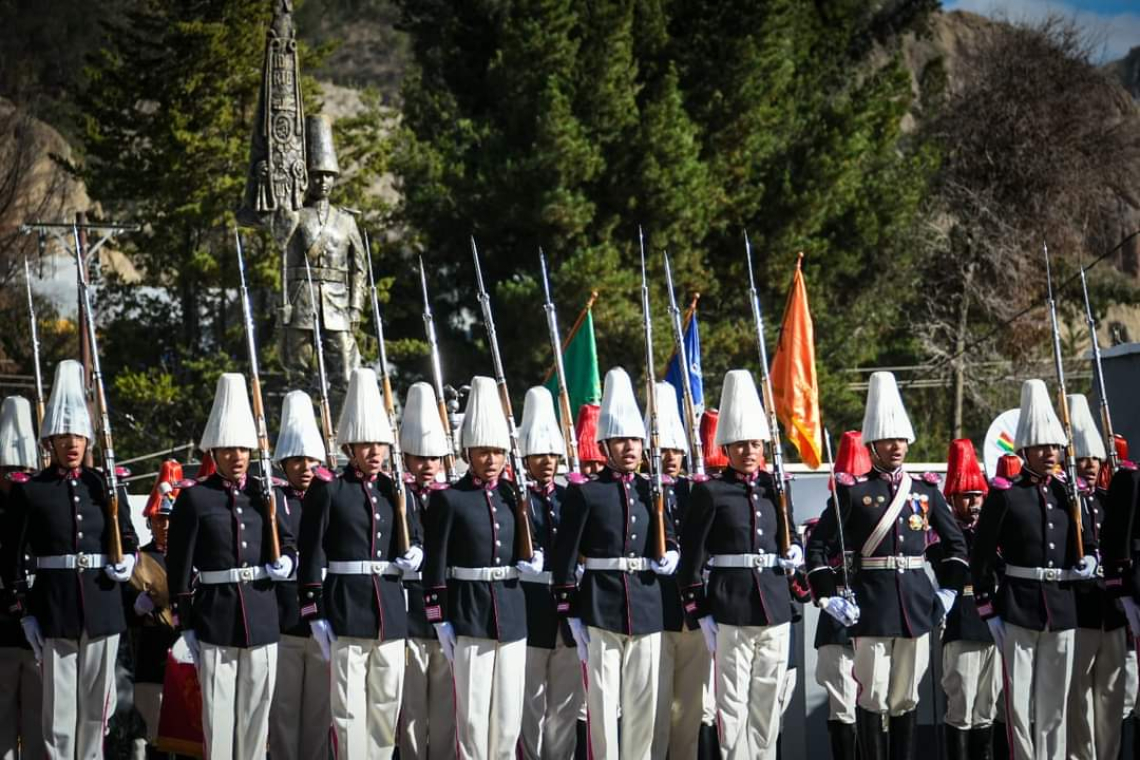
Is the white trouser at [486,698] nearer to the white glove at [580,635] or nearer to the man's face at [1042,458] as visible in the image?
the white glove at [580,635]

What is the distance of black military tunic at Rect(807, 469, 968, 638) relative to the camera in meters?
8.71

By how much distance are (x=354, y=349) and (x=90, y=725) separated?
6494 millimetres

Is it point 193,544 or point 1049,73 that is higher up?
point 1049,73

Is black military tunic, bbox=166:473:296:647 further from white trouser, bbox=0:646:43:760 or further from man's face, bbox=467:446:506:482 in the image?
white trouser, bbox=0:646:43:760

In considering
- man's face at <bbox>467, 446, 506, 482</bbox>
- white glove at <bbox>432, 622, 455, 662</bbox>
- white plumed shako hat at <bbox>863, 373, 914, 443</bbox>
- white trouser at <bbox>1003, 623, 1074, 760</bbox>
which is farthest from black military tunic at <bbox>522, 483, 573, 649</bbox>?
white trouser at <bbox>1003, 623, 1074, 760</bbox>

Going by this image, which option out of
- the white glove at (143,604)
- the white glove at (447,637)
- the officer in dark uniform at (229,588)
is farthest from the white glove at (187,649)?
the white glove at (447,637)

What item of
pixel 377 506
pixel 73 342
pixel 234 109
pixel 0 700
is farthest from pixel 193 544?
pixel 73 342

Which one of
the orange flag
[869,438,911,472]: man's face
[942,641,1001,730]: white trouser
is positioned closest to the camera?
[869,438,911,472]: man's face

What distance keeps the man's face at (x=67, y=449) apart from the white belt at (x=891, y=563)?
14.3 feet

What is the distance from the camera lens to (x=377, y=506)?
8539 millimetres

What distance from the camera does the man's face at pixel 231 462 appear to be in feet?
27.8

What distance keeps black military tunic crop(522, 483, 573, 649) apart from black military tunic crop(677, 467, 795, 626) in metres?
0.91

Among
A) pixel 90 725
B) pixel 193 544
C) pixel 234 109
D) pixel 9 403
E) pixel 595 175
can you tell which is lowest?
pixel 90 725

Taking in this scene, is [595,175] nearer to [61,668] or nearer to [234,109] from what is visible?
[234,109]
